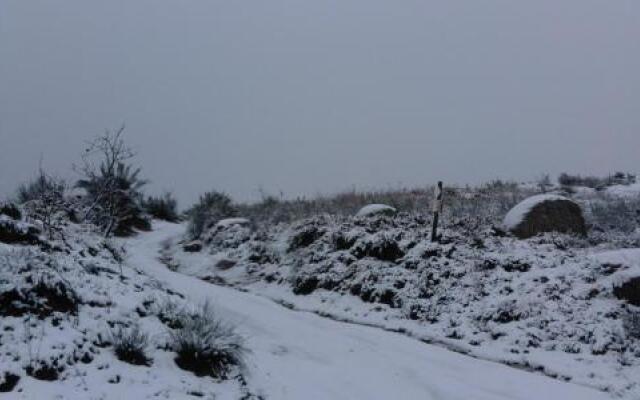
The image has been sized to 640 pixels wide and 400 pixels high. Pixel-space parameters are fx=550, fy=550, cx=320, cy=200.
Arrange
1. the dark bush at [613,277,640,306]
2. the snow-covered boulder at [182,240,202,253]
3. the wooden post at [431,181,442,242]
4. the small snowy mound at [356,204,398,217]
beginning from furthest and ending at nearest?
the snow-covered boulder at [182,240,202,253]
the small snowy mound at [356,204,398,217]
the wooden post at [431,181,442,242]
the dark bush at [613,277,640,306]

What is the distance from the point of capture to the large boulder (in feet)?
37.1

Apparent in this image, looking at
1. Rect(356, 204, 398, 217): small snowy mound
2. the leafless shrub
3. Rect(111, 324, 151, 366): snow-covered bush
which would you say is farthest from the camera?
Rect(356, 204, 398, 217): small snowy mound

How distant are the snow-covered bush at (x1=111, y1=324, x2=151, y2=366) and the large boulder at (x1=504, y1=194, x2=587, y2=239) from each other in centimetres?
839

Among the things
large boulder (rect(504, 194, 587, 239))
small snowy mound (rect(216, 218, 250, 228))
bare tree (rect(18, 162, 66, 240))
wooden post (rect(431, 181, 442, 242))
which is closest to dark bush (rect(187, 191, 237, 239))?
small snowy mound (rect(216, 218, 250, 228))

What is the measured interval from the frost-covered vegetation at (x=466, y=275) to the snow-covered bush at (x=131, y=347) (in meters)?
4.79

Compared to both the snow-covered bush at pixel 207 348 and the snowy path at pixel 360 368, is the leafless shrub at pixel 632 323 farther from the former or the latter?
the snow-covered bush at pixel 207 348

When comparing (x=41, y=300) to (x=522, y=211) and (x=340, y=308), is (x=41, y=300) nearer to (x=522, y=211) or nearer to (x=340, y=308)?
(x=340, y=308)

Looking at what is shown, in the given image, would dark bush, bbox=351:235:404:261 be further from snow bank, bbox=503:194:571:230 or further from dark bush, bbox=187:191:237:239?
dark bush, bbox=187:191:237:239

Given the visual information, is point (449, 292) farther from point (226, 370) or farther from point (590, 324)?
point (226, 370)

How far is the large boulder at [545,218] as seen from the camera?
1130cm

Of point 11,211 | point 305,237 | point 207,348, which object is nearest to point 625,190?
point 305,237

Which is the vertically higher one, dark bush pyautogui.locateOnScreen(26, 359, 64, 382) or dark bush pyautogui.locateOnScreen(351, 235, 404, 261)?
dark bush pyautogui.locateOnScreen(351, 235, 404, 261)

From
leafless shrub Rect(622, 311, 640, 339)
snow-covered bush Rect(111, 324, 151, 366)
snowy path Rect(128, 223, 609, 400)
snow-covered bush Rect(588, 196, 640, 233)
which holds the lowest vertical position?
snowy path Rect(128, 223, 609, 400)

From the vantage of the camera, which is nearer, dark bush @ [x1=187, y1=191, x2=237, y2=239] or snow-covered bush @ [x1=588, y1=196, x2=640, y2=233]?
snow-covered bush @ [x1=588, y1=196, x2=640, y2=233]
